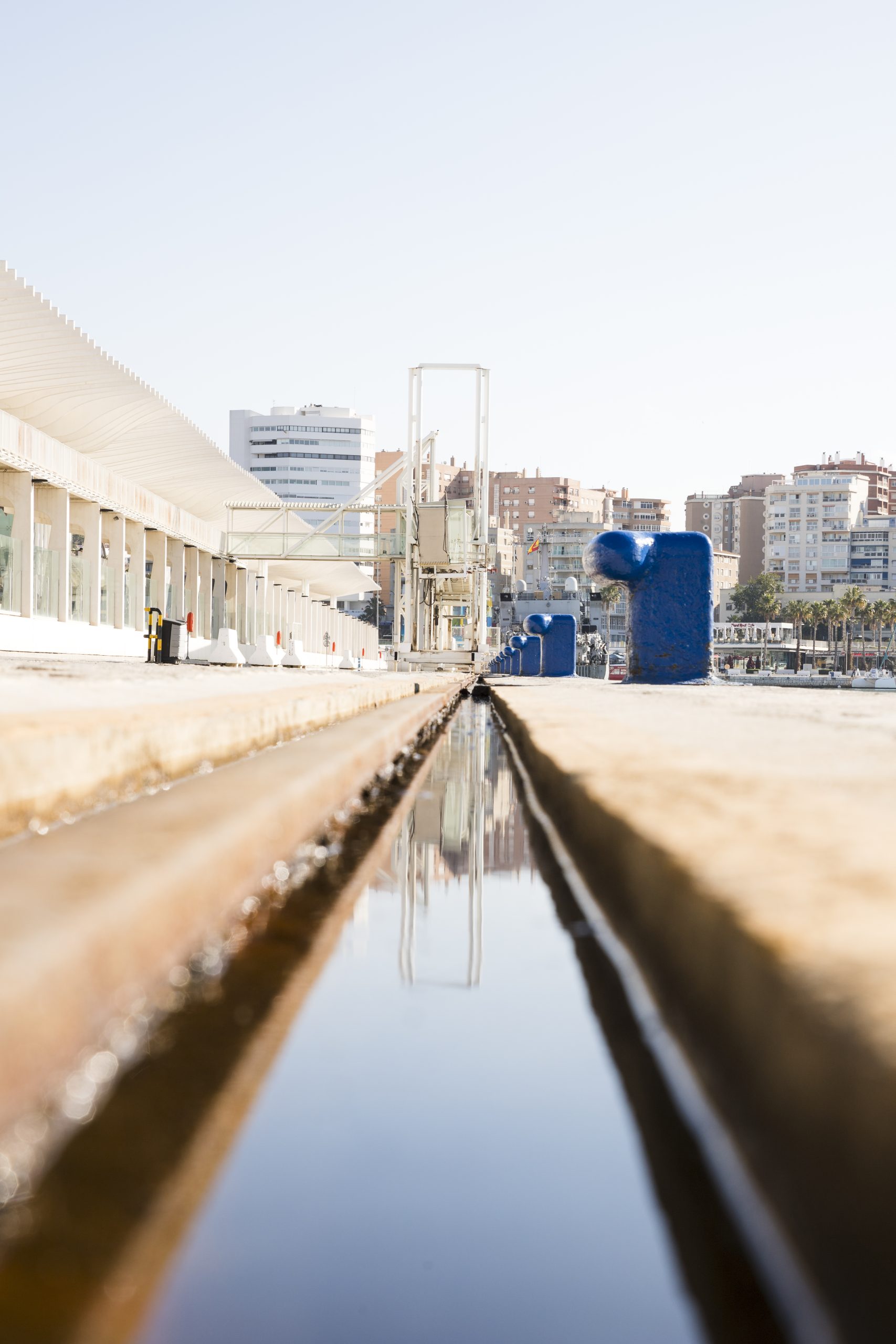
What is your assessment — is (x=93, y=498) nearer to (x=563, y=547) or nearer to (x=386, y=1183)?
(x=386, y=1183)

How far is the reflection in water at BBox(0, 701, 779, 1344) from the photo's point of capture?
82 cm

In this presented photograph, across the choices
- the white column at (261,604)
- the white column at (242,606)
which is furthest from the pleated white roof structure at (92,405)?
the white column at (261,604)

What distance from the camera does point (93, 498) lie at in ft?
95.5

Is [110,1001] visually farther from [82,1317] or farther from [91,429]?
[91,429]

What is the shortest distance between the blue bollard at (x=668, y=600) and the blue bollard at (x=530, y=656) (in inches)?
738

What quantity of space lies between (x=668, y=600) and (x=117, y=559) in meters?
22.9

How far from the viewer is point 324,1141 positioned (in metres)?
1.13

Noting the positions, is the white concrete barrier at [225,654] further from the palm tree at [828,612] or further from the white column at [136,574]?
the palm tree at [828,612]

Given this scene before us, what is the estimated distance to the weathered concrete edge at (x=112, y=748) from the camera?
2.34m

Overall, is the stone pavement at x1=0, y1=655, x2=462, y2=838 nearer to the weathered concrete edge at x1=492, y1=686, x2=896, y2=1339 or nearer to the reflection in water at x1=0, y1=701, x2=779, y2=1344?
the reflection in water at x1=0, y1=701, x2=779, y2=1344

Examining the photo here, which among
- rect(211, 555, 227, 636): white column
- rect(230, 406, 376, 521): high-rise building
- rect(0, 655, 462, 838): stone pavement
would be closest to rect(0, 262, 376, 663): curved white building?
rect(211, 555, 227, 636): white column

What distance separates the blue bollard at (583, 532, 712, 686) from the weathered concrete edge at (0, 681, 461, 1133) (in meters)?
9.00

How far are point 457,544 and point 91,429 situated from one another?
50.7ft

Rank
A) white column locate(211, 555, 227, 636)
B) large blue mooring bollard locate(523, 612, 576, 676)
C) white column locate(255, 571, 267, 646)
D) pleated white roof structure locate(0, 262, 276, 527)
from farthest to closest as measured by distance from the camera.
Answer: white column locate(255, 571, 267, 646) < white column locate(211, 555, 227, 636) < large blue mooring bollard locate(523, 612, 576, 676) < pleated white roof structure locate(0, 262, 276, 527)
